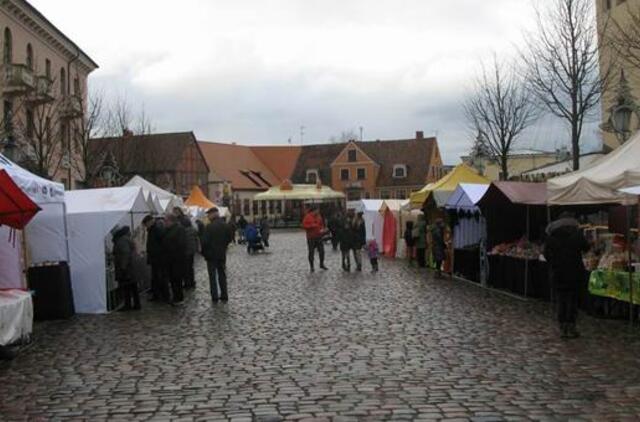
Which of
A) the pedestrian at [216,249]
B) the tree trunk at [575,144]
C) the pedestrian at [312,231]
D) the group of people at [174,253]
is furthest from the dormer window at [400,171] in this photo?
the pedestrian at [216,249]

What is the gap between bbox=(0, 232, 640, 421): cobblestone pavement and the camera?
664 cm

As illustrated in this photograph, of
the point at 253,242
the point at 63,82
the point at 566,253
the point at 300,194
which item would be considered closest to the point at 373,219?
the point at 253,242

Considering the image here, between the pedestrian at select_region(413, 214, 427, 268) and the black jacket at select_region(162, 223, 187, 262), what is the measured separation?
9439mm

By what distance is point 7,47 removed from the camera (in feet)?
114

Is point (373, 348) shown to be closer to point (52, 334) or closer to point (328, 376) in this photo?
point (328, 376)

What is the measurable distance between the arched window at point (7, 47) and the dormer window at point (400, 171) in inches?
2119

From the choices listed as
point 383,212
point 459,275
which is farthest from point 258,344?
point 383,212

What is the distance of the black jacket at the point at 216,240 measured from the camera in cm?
1480

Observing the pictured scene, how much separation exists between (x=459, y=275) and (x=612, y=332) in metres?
8.99

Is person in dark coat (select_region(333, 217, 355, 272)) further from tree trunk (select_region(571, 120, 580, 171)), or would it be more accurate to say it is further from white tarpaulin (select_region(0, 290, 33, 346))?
white tarpaulin (select_region(0, 290, 33, 346))

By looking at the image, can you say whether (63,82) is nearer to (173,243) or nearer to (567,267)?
(173,243)

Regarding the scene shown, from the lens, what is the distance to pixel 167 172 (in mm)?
71688

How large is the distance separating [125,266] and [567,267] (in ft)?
25.4

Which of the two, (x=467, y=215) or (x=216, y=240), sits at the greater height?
(x=467, y=215)
